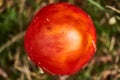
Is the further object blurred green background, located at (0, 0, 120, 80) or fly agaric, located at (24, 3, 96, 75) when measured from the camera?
blurred green background, located at (0, 0, 120, 80)

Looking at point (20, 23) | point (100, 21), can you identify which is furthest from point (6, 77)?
point (100, 21)

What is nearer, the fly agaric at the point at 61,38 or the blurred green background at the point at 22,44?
the fly agaric at the point at 61,38

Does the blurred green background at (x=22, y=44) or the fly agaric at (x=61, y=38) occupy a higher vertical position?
the fly agaric at (x=61, y=38)

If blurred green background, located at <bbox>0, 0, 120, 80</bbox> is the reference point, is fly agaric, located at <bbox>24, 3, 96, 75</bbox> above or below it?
above

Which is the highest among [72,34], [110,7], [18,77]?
[72,34]

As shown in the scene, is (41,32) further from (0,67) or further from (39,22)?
(0,67)
